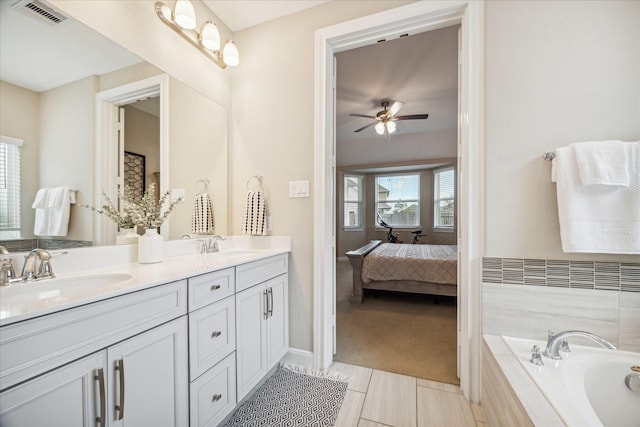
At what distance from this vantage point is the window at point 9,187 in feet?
3.30

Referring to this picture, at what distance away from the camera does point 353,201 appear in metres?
6.36

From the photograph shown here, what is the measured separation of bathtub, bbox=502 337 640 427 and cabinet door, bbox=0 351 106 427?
1545 mm

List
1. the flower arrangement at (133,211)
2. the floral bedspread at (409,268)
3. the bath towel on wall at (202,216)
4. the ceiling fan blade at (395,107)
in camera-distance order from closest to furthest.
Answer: the flower arrangement at (133,211) → the bath towel on wall at (202,216) → the floral bedspread at (409,268) → the ceiling fan blade at (395,107)

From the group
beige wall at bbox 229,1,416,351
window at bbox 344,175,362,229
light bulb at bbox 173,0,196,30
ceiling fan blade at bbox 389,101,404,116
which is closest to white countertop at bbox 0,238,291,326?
beige wall at bbox 229,1,416,351

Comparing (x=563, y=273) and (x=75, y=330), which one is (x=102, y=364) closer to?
(x=75, y=330)

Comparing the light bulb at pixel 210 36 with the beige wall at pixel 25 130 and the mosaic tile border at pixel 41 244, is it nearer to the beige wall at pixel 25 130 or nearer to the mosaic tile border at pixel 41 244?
the beige wall at pixel 25 130

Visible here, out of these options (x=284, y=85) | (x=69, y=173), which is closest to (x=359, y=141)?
(x=284, y=85)

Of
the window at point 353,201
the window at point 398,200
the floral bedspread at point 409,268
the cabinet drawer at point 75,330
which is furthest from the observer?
the window at point 353,201

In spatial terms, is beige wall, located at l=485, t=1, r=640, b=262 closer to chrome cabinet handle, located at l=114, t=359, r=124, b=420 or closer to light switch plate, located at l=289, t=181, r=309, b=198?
light switch plate, located at l=289, t=181, r=309, b=198

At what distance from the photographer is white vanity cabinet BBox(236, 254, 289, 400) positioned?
1.39 metres

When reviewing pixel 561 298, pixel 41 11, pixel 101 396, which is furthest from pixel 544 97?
pixel 41 11

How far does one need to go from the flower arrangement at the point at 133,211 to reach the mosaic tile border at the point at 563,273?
191cm

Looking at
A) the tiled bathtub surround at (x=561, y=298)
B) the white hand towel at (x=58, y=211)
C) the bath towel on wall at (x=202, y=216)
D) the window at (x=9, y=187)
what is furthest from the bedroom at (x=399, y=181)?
the window at (x=9, y=187)

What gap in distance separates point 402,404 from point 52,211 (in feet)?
6.69
